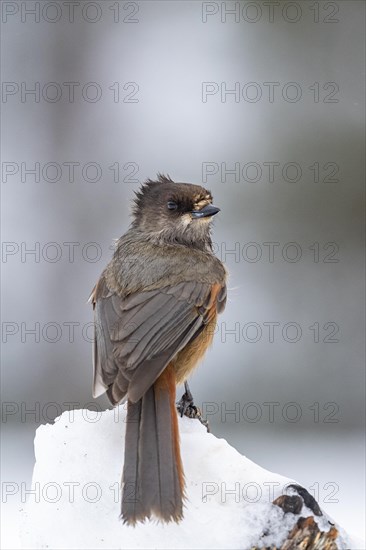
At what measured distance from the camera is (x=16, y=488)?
4.93 metres

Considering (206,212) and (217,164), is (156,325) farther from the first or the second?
(217,164)

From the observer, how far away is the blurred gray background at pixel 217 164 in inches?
266

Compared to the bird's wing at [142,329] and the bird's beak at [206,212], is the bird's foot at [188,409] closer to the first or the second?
the bird's wing at [142,329]

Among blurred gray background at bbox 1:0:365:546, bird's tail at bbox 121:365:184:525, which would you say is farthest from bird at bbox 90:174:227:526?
blurred gray background at bbox 1:0:365:546

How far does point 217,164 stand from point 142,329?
11.7ft

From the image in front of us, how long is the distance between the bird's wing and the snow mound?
25 cm

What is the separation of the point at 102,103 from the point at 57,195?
78 cm

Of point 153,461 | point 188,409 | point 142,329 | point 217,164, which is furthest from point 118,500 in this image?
point 217,164

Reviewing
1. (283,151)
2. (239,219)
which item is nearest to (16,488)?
(239,219)

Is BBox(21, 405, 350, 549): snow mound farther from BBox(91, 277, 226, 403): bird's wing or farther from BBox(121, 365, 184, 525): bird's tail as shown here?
BBox(91, 277, 226, 403): bird's wing

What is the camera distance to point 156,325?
147 inches

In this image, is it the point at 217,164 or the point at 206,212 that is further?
the point at 217,164

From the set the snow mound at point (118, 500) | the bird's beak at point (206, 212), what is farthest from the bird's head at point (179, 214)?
the snow mound at point (118, 500)

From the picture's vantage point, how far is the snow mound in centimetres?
276
